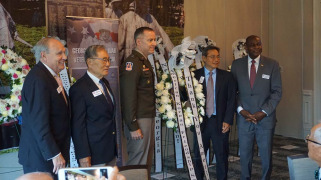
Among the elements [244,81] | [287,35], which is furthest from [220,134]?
[287,35]

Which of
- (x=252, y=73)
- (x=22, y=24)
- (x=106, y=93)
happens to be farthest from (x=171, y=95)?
(x=22, y=24)

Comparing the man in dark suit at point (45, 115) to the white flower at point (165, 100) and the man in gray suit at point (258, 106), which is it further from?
the man in gray suit at point (258, 106)

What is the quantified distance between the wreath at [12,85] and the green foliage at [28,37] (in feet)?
A: 2.15

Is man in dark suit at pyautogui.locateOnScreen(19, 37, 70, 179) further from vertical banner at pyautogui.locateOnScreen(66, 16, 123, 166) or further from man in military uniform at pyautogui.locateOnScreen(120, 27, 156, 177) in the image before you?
vertical banner at pyautogui.locateOnScreen(66, 16, 123, 166)

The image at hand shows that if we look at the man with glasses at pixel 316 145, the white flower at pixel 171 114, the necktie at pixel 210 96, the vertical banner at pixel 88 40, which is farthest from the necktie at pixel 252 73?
the man with glasses at pixel 316 145

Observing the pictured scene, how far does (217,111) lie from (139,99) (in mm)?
1033

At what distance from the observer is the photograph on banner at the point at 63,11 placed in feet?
17.6

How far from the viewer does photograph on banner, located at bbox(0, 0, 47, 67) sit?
493cm

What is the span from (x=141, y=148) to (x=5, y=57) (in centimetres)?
171

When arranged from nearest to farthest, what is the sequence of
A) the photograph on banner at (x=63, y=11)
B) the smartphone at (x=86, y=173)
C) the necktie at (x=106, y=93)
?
the smartphone at (x=86, y=173) → the necktie at (x=106, y=93) → the photograph on banner at (x=63, y=11)

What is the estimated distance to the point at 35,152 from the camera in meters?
3.31

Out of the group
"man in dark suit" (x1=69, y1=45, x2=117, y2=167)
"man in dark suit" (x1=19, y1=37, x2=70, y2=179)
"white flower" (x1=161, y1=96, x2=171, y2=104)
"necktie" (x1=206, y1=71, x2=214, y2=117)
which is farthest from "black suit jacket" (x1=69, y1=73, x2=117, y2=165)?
"necktie" (x1=206, y1=71, x2=214, y2=117)

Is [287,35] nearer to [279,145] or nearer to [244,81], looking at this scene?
[279,145]

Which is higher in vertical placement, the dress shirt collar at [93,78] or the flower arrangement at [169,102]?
the dress shirt collar at [93,78]
